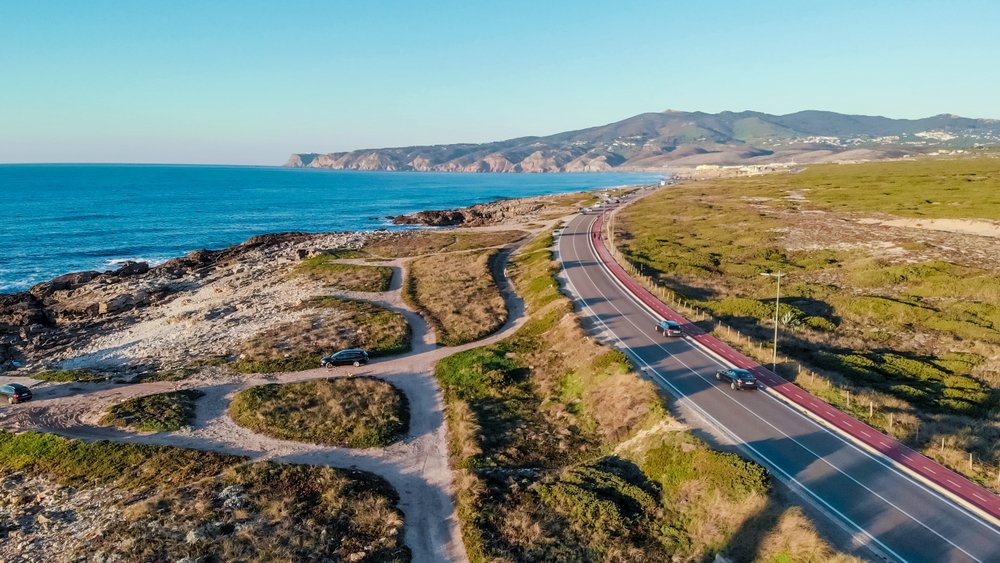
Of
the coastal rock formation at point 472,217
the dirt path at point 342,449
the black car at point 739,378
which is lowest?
the dirt path at point 342,449

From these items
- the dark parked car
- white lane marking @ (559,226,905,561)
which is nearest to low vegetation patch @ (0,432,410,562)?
white lane marking @ (559,226,905,561)

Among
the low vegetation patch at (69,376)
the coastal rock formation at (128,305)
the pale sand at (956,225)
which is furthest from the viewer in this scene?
the pale sand at (956,225)

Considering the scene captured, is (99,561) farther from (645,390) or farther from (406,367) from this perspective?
(645,390)

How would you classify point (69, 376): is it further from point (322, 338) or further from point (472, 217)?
point (472, 217)

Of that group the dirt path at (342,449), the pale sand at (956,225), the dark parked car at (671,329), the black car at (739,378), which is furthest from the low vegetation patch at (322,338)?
the pale sand at (956,225)

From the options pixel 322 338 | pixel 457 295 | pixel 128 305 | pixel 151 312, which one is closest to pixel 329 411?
pixel 322 338

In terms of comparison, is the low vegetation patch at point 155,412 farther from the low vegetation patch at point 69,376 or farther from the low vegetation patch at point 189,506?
the low vegetation patch at point 69,376
